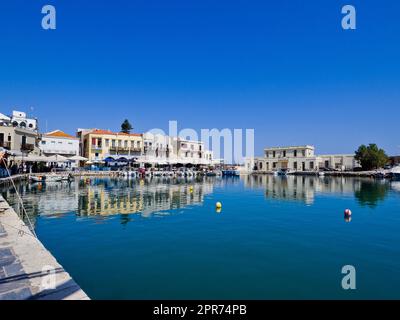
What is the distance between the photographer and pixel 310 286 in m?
6.30

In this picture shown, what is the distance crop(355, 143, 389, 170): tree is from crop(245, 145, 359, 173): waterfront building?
816 centimetres

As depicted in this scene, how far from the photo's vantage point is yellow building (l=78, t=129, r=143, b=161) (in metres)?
59.8

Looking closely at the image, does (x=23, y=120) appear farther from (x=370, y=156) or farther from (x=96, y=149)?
(x=370, y=156)

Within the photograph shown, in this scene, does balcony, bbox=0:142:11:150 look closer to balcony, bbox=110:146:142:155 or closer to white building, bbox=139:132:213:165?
white building, bbox=139:132:213:165

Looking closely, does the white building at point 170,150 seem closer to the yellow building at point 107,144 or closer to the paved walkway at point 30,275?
the yellow building at point 107,144

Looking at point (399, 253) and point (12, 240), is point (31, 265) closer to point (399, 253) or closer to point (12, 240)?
point (12, 240)

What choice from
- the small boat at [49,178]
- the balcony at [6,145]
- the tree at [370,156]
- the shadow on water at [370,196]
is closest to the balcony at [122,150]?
the balcony at [6,145]

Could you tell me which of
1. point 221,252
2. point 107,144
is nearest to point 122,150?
point 107,144

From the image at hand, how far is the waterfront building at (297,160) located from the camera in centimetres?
8875

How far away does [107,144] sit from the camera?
60.9m

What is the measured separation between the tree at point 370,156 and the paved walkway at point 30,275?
274ft

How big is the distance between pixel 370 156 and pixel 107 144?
6609 centimetres
